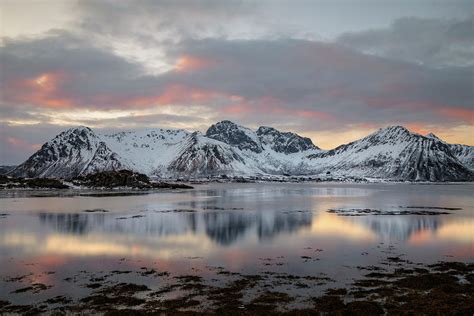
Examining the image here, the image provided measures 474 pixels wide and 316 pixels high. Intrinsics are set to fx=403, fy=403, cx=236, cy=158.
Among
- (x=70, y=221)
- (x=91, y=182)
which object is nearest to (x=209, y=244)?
(x=70, y=221)

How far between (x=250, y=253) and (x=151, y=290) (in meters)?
12.2

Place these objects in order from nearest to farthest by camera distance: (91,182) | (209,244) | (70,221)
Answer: (209,244)
(70,221)
(91,182)

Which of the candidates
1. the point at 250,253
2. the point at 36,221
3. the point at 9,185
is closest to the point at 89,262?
the point at 250,253

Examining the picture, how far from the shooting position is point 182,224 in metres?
51.2

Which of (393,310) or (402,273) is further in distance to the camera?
(402,273)

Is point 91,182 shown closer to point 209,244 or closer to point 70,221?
point 70,221

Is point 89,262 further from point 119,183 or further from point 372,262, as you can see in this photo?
point 119,183

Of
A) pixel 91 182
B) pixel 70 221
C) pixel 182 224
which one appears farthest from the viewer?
pixel 91 182

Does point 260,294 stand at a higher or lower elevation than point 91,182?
lower

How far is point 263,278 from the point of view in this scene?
2566 centimetres

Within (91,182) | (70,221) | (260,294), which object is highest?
(91,182)

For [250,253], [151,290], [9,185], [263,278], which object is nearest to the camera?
[151,290]

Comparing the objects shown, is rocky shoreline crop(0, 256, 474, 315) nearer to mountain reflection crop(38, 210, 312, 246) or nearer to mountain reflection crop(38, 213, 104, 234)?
mountain reflection crop(38, 210, 312, 246)

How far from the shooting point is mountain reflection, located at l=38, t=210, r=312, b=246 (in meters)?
43.8
